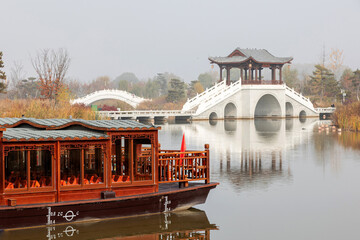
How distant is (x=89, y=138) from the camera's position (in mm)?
10617

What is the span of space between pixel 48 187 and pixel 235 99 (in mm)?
45487

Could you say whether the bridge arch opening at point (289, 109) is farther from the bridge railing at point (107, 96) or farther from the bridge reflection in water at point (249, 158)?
the bridge reflection in water at point (249, 158)

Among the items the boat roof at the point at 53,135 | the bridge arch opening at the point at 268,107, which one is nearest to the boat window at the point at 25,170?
the boat roof at the point at 53,135

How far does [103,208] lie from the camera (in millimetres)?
10750

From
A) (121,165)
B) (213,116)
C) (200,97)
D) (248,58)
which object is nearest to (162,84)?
(248,58)

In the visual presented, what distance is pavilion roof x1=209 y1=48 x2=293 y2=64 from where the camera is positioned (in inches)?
2267

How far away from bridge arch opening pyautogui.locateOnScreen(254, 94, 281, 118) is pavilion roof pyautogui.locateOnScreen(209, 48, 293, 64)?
145 inches

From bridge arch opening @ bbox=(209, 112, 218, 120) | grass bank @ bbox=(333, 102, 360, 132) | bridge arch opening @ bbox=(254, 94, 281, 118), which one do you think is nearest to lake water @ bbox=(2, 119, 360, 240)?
grass bank @ bbox=(333, 102, 360, 132)

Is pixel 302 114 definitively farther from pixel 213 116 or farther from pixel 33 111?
pixel 33 111

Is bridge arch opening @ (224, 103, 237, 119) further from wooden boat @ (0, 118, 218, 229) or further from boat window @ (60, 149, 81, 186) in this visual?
boat window @ (60, 149, 81, 186)

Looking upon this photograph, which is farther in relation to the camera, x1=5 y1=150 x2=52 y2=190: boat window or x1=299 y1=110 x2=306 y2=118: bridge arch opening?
x1=299 y1=110 x2=306 y2=118: bridge arch opening

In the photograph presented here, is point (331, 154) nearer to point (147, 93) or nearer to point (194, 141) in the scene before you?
point (194, 141)

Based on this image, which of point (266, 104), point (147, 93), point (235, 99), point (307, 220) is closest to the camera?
point (307, 220)

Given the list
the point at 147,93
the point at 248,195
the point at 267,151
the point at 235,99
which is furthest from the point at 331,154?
the point at 147,93
